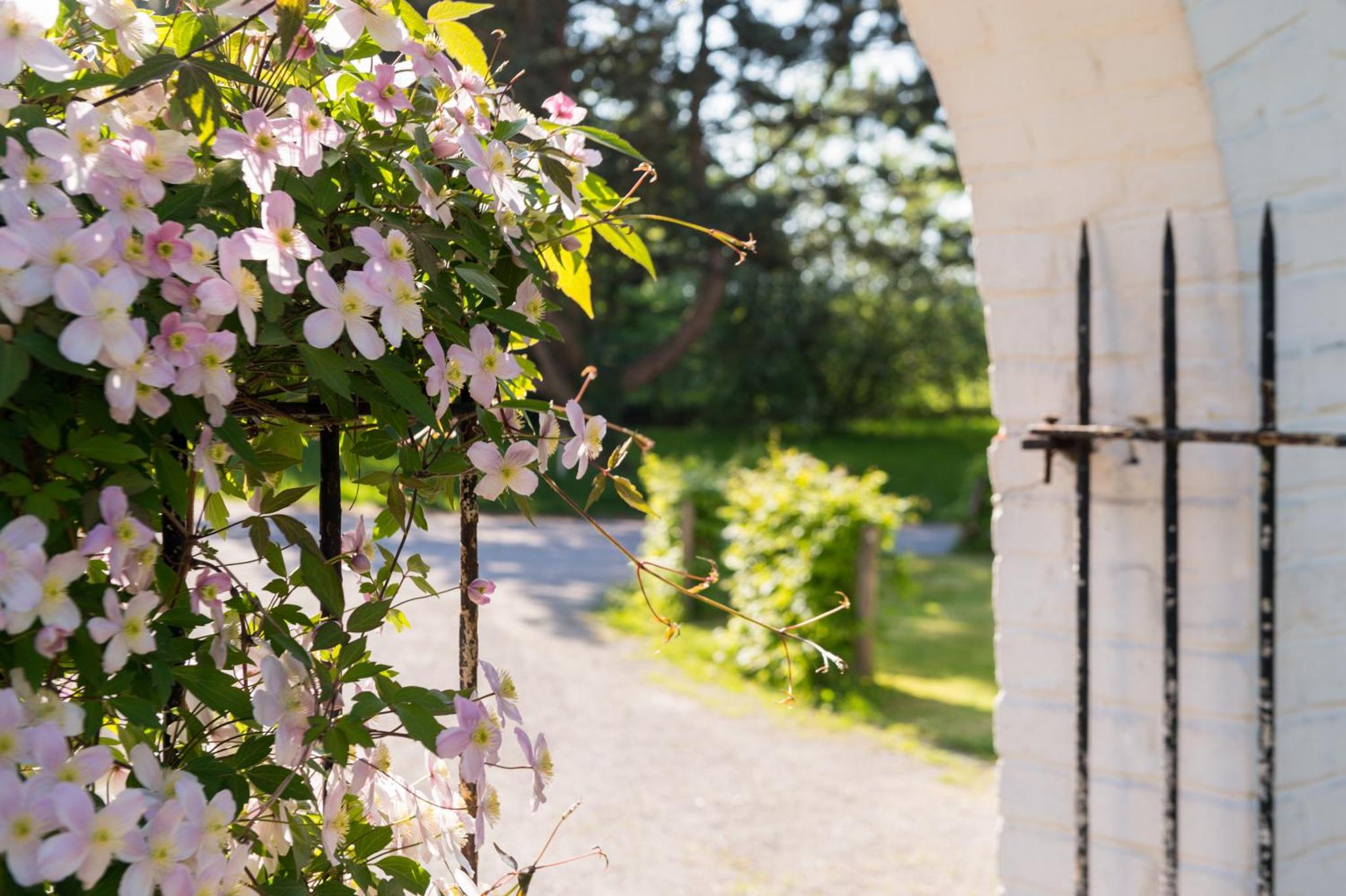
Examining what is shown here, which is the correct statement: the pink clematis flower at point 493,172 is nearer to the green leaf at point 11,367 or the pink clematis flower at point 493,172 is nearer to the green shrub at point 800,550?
the green leaf at point 11,367

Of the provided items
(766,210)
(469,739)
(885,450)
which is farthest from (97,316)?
(885,450)

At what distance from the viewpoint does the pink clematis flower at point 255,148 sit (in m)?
0.68

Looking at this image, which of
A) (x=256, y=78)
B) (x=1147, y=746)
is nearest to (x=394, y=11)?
(x=256, y=78)

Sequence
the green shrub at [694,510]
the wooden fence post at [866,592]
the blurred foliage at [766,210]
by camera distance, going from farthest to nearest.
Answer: the blurred foliage at [766,210] → the green shrub at [694,510] → the wooden fence post at [866,592]

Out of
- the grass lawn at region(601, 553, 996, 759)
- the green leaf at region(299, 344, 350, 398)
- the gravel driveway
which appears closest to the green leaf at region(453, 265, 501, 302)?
the green leaf at region(299, 344, 350, 398)

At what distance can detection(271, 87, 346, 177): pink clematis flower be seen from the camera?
70 centimetres

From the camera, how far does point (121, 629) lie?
644 mm

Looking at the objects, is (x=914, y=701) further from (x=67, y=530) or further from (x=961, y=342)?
(x=961, y=342)

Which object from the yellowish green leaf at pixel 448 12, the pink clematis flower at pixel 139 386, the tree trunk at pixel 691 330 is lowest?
the pink clematis flower at pixel 139 386

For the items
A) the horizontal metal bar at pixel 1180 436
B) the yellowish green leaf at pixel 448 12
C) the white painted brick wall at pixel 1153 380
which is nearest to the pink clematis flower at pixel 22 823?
the yellowish green leaf at pixel 448 12

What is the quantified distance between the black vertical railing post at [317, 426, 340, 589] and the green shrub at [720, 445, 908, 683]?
194 inches

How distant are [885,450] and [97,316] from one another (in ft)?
61.9

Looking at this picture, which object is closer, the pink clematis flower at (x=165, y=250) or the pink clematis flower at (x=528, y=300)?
the pink clematis flower at (x=165, y=250)

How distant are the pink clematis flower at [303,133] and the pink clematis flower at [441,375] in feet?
0.44
